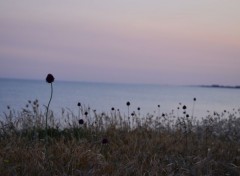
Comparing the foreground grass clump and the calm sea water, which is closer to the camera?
the foreground grass clump

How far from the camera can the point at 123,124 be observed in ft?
31.3

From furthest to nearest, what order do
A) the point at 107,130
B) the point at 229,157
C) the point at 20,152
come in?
the point at 107,130
the point at 229,157
the point at 20,152

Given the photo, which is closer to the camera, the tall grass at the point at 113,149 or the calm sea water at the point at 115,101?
the tall grass at the point at 113,149

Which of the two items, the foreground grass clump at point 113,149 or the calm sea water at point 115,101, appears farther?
the calm sea water at point 115,101

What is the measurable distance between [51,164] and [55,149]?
73 cm

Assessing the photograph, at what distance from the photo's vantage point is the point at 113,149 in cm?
730

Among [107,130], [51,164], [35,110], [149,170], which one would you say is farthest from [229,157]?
[35,110]

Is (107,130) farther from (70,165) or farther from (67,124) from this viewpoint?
(70,165)

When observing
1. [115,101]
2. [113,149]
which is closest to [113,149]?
[113,149]

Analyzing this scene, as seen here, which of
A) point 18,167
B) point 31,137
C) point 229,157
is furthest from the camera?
point 31,137

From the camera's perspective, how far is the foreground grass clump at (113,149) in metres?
5.89

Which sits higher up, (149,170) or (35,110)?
(35,110)

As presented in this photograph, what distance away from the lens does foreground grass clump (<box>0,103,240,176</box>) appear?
19.3ft

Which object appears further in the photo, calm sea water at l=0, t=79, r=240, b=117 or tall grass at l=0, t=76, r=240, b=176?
calm sea water at l=0, t=79, r=240, b=117
